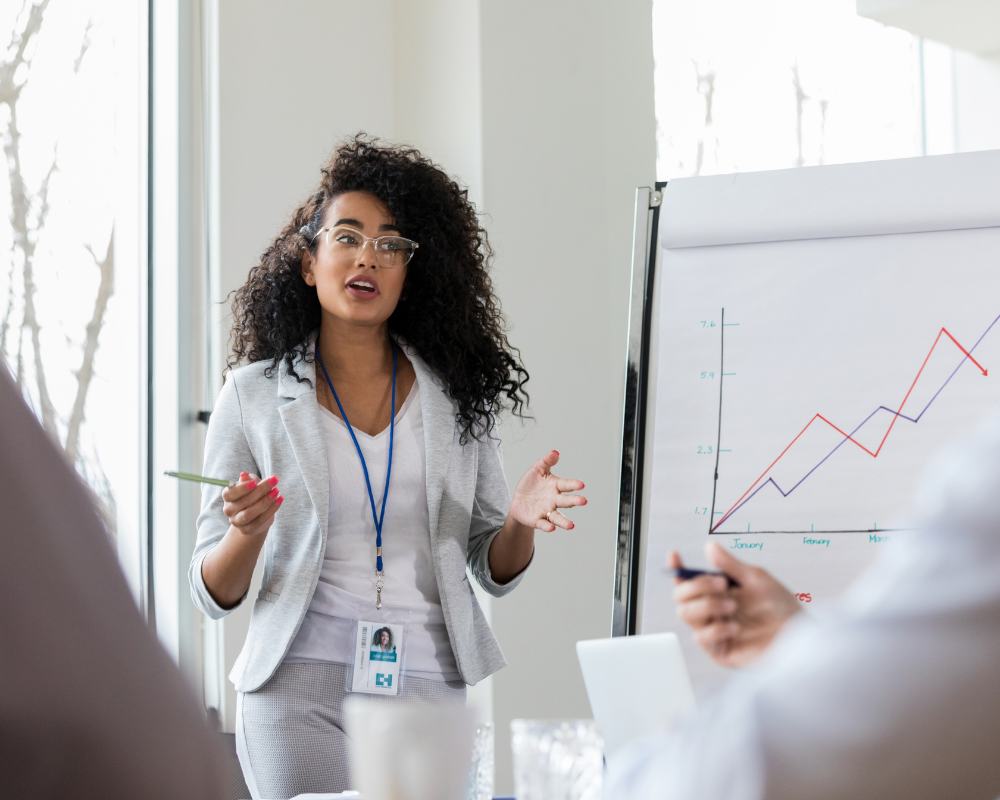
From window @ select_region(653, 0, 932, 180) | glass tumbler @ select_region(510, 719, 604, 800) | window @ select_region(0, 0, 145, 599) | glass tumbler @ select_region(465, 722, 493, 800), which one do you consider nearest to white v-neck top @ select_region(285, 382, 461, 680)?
glass tumbler @ select_region(465, 722, 493, 800)

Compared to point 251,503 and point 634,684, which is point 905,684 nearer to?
point 634,684

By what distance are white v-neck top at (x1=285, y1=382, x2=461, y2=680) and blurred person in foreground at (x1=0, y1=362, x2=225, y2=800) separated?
1290 mm

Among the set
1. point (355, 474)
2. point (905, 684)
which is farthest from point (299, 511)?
point (905, 684)

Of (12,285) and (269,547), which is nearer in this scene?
(269,547)

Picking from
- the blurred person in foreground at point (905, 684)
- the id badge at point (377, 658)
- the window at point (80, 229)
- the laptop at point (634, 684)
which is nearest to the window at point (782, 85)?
the window at point (80, 229)

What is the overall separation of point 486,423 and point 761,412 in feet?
1.65

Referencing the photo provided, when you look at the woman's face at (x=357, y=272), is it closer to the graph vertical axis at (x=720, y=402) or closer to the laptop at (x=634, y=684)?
the graph vertical axis at (x=720, y=402)

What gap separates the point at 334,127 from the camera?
10.3 feet

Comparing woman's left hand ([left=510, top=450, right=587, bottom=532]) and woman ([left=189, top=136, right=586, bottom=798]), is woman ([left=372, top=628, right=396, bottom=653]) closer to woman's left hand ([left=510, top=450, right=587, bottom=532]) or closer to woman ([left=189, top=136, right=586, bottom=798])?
woman ([left=189, top=136, right=586, bottom=798])

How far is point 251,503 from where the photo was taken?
1520mm

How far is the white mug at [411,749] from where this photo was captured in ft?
2.23

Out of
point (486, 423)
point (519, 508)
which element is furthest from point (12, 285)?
point (519, 508)

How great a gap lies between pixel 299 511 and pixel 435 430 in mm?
283

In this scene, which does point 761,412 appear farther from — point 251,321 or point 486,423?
point 251,321
